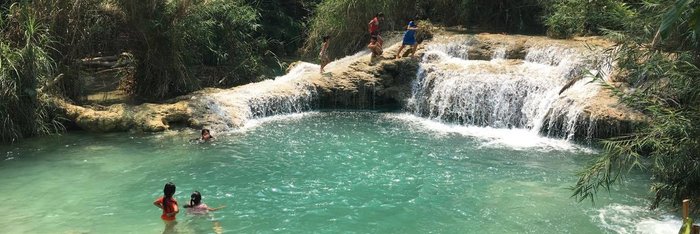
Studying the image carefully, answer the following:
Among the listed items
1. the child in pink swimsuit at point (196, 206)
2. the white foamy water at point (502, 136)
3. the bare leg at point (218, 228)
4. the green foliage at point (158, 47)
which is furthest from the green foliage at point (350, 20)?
the bare leg at point (218, 228)

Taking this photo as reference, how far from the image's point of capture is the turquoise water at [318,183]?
24.4ft

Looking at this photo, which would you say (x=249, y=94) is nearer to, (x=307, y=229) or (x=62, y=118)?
(x=62, y=118)

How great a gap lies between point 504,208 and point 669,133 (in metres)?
2.39

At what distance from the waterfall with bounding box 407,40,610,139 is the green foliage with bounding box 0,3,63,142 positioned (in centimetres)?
789

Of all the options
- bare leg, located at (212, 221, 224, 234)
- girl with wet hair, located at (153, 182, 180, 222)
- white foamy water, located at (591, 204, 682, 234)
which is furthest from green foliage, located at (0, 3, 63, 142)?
white foamy water, located at (591, 204, 682, 234)

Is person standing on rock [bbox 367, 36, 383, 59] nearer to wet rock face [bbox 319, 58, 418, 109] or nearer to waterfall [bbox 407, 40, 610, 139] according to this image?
wet rock face [bbox 319, 58, 418, 109]

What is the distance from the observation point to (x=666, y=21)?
2.23 m

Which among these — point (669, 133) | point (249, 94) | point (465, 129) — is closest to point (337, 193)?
point (669, 133)

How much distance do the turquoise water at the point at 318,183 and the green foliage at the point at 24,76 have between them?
1.19 feet

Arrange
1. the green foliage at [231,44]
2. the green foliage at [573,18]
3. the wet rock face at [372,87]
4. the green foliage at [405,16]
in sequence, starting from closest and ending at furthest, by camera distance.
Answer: the green foliage at [573,18]
the wet rock face at [372,87]
the green foliage at [231,44]
the green foliage at [405,16]

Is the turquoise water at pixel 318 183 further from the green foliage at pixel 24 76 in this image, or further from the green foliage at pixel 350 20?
the green foliage at pixel 350 20

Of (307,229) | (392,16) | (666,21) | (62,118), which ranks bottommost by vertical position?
(307,229)

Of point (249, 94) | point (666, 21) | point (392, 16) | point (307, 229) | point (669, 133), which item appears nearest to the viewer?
point (666, 21)

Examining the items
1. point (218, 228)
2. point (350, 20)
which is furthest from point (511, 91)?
point (218, 228)
